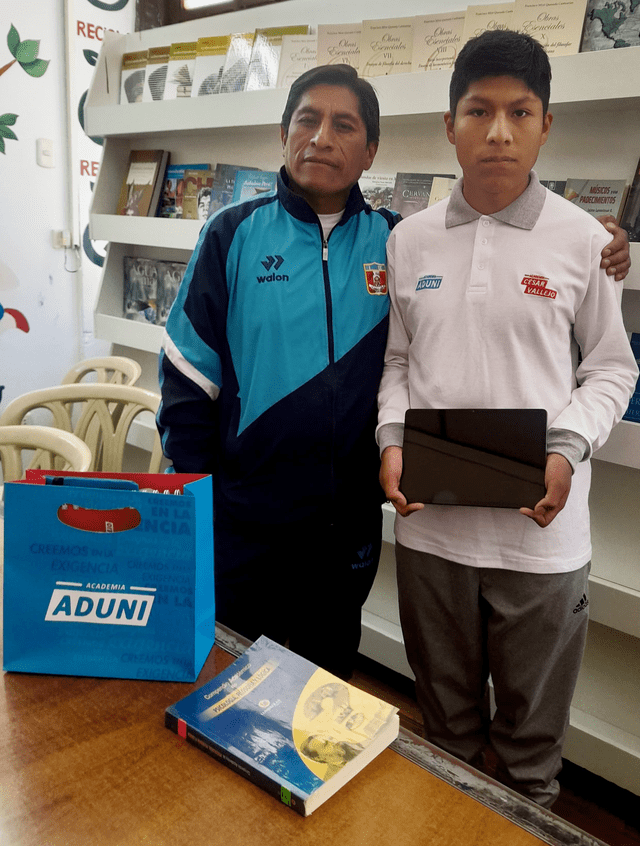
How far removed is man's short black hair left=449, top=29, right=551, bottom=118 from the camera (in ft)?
3.63

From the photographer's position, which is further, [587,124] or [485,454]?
[587,124]

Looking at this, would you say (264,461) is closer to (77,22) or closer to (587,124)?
(587,124)

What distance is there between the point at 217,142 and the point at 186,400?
1.74m

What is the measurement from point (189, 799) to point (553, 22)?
1766mm

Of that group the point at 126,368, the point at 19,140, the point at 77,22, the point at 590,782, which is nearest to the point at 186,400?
the point at 126,368

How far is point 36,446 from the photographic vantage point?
1.52 metres

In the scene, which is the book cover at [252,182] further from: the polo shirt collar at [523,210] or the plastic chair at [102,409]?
the polo shirt collar at [523,210]

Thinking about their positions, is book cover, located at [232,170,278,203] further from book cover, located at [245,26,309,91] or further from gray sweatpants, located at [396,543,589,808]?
gray sweatpants, located at [396,543,589,808]

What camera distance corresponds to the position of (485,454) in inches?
44.7

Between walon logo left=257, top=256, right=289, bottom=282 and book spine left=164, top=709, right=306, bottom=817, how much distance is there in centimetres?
83

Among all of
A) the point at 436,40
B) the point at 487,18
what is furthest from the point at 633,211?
the point at 436,40

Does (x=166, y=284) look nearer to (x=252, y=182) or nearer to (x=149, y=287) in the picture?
(x=149, y=287)

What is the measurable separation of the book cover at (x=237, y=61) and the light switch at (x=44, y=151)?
157 centimetres

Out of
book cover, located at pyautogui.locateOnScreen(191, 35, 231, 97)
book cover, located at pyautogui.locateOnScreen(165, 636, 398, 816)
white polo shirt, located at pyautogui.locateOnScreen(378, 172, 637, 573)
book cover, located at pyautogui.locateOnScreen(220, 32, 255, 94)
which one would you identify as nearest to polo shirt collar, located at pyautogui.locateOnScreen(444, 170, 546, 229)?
white polo shirt, located at pyautogui.locateOnScreen(378, 172, 637, 573)
